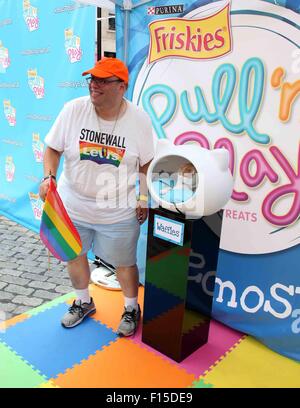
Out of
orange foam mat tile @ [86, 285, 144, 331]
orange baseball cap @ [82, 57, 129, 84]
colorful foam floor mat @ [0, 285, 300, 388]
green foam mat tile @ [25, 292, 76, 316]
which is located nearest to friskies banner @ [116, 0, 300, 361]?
colorful foam floor mat @ [0, 285, 300, 388]

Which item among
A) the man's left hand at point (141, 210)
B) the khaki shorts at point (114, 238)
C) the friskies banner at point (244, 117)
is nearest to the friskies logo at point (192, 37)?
the friskies banner at point (244, 117)

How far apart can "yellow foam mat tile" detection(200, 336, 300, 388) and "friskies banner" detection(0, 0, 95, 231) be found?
221 centimetres

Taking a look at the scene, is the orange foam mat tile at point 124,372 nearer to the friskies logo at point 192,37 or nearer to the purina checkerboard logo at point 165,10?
the friskies logo at point 192,37

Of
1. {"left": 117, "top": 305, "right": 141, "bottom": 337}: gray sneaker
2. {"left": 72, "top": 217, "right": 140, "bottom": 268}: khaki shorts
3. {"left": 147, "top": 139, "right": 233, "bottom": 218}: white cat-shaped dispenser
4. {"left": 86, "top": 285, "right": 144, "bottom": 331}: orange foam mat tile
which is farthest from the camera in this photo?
{"left": 86, "top": 285, "right": 144, "bottom": 331}: orange foam mat tile

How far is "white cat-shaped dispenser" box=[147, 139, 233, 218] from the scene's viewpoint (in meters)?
1.76

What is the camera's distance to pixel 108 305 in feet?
8.59

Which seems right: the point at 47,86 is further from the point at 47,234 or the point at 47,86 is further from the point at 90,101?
the point at 47,234

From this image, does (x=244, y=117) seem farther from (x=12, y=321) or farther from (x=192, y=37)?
(x=12, y=321)

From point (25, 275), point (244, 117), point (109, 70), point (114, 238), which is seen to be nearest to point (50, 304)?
point (25, 275)

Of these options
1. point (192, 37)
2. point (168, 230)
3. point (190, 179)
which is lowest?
point (168, 230)

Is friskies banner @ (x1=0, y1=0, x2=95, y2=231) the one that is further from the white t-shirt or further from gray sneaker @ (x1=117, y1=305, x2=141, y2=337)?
gray sneaker @ (x1=117, y1=305, x2=141, y2=337)

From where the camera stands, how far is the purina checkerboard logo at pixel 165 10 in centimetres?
215

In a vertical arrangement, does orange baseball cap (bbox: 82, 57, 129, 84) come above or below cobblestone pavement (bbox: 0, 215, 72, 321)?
above

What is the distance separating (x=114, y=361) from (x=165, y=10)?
6.72 feet
